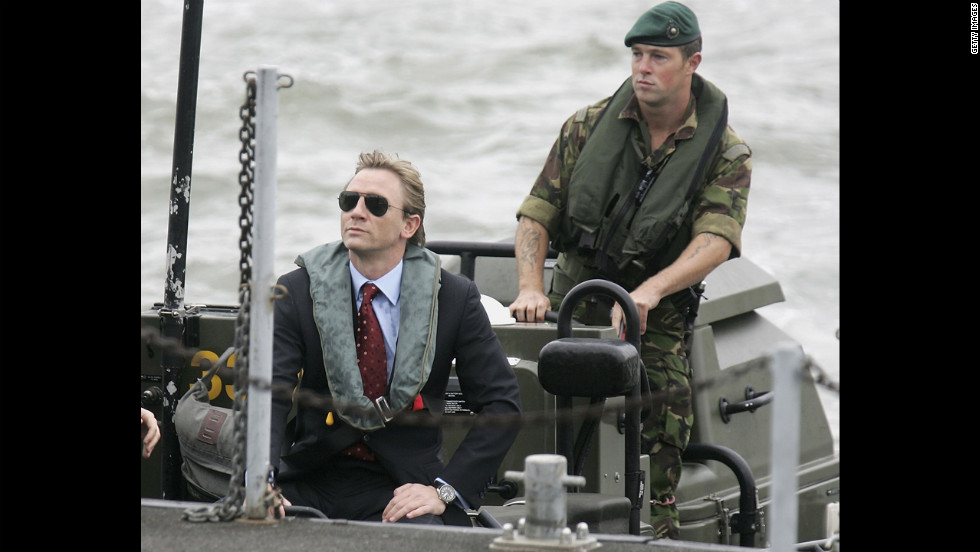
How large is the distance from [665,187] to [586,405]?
94 cm

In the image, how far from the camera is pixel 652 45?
16.1 feet

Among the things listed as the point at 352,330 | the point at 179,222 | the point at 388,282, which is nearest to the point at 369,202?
the point at 388,282

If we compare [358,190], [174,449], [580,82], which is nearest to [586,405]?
[358,190]

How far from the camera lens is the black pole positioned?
15.0 feet

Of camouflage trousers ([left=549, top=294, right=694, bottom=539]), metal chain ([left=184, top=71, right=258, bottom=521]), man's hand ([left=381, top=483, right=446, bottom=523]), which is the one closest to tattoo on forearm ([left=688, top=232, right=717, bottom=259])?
camouflage trousers ([left=549, top=294, right=694, bottom=539])

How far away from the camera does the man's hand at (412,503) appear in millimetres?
3713

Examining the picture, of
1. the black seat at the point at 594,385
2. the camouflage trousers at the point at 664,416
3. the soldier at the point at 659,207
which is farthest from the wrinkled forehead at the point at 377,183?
the camouflage trousers at the point at 664,416

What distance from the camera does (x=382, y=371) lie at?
12.7 feet

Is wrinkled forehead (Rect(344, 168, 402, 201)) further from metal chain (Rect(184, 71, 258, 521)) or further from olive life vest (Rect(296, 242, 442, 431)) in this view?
metal chain (Rect(184, 71, 258, 521))

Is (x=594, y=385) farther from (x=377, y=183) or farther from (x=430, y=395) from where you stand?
(x=377, y=183)

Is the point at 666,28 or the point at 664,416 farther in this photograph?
the point at 664,416

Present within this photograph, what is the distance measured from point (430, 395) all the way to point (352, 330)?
30 centimetres

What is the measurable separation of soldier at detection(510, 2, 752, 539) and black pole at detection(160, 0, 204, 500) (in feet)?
3.80
